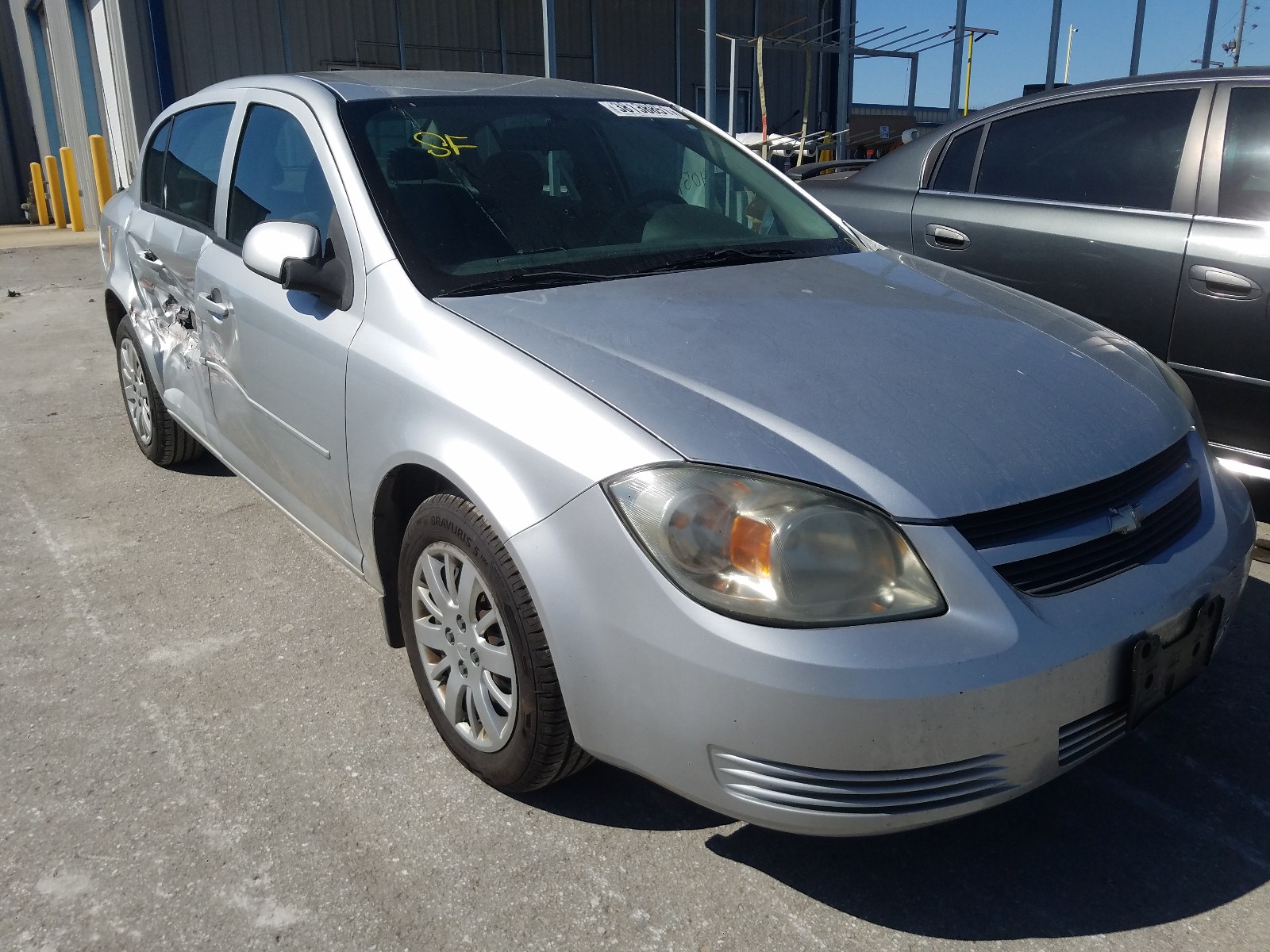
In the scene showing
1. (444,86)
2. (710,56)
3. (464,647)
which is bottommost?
(464,647)

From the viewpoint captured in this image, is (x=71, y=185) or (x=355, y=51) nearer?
(x=355, y=51)

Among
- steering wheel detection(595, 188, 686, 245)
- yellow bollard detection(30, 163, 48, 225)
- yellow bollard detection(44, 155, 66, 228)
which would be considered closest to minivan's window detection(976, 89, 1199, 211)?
steering wheel detection(595, 188, 686, 245)

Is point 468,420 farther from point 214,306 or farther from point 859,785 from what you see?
point 214,306

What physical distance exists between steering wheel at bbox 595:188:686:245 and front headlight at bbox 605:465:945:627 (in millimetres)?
1176

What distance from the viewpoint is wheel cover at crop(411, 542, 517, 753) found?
6.95ft

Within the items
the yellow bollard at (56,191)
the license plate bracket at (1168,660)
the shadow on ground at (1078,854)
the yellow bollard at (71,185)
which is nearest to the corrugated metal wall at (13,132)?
the yellow bollard at (56,191)

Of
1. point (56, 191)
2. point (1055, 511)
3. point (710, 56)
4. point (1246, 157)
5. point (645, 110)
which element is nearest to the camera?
point (1055, 511)

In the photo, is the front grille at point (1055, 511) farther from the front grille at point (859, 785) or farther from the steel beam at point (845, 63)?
the steel beam at point (845, 63)

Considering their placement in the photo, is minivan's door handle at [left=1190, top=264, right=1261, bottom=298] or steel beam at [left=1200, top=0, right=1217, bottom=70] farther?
steel beam at [left=1200, top=0, right=1217, bottom=70]

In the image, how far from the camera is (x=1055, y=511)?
1888 millimetres

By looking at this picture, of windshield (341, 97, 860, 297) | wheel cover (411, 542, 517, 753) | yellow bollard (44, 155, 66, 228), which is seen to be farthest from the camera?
yellow bollard (44, 155, 66, 228)

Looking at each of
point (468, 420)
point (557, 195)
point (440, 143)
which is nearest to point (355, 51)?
point (440, 143)

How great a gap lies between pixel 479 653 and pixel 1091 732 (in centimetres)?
119

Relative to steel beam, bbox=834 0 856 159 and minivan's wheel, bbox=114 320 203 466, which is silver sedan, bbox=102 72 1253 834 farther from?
steel beam, bbox=834 0 856 159
